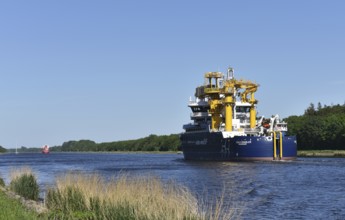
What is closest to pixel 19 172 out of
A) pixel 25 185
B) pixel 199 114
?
pixel 25 185

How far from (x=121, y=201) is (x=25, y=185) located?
12655 millimetres

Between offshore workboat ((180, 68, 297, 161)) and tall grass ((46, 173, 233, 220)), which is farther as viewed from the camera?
offshore workboat ((180, 68, 297, 161))

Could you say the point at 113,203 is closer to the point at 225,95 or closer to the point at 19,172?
the point at 19,172

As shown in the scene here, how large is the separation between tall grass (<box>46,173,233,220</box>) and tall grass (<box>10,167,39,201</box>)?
190 inches

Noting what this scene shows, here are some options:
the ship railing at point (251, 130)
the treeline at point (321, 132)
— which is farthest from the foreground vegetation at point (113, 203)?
the treeline at point (321, 132)

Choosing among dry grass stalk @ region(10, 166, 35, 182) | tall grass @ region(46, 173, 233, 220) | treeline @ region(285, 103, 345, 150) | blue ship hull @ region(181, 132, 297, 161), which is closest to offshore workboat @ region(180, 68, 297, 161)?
blue ship hull @ region(181, 132, 297, 161)

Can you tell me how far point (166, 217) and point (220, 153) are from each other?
81.1m

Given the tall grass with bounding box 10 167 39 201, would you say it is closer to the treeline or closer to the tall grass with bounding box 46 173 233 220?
the tall grass with bounding box 46 173 233 220

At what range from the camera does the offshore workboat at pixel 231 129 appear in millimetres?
89562

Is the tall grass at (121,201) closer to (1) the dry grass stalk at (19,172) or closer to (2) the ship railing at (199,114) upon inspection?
(1) the dry grass stalk at (19,172)

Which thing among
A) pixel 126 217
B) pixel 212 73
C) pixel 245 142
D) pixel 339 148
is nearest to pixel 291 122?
pixel 339 148

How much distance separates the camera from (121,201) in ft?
62.1

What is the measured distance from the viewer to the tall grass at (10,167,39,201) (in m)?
29.5

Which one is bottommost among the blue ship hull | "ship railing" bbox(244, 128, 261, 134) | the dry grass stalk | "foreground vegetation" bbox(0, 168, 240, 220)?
"foreground vegetation" bbox(0, 168, 240, 220)
